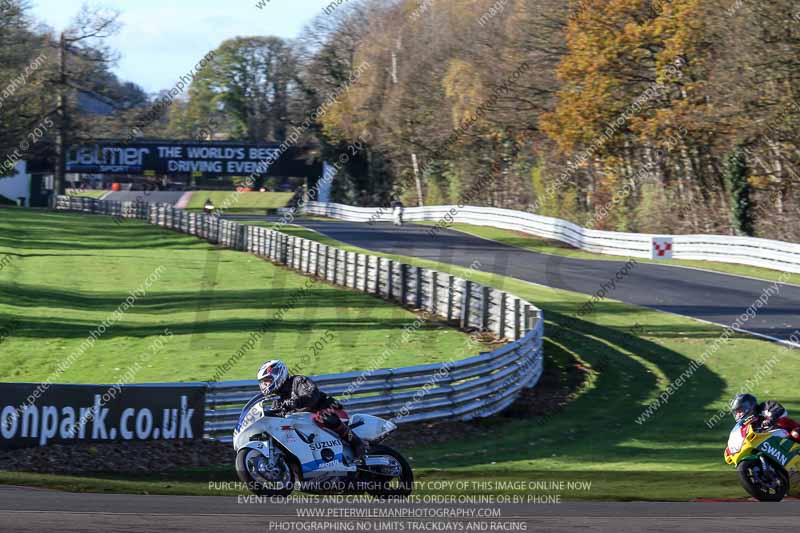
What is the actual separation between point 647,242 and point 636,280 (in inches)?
257

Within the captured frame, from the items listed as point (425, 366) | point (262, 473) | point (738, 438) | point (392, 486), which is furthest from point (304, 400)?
point (425, 366)

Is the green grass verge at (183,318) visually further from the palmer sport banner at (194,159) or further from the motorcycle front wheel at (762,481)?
the palmer sport banner at (194,159)

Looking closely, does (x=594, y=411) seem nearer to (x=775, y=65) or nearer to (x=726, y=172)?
(x=775, y=65)

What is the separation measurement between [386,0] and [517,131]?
30.0 metres

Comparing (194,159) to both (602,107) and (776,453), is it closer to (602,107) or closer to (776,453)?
(602,107)

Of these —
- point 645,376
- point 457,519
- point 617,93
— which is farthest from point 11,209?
point 457,519

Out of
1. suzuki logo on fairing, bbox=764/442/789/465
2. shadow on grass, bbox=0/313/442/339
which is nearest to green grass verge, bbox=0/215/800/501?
suzuki logo on fairing, bbox=764/442/789/465

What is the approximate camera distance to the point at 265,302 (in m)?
28.5

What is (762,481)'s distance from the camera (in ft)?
33.8

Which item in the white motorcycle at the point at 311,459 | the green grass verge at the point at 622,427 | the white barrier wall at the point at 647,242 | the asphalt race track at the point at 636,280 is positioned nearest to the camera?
the white motorcycle at the point at 311,459

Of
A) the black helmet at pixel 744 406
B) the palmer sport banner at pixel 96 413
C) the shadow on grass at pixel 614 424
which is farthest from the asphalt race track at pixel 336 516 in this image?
the shadow on grass at pixel 614 424

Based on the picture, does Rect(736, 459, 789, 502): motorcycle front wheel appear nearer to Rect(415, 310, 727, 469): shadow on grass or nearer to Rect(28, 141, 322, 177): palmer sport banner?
Rect(415, 310, 727, 469): shadow on grass

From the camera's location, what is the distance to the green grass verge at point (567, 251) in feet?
106

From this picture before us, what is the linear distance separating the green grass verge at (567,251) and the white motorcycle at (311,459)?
23.3m
